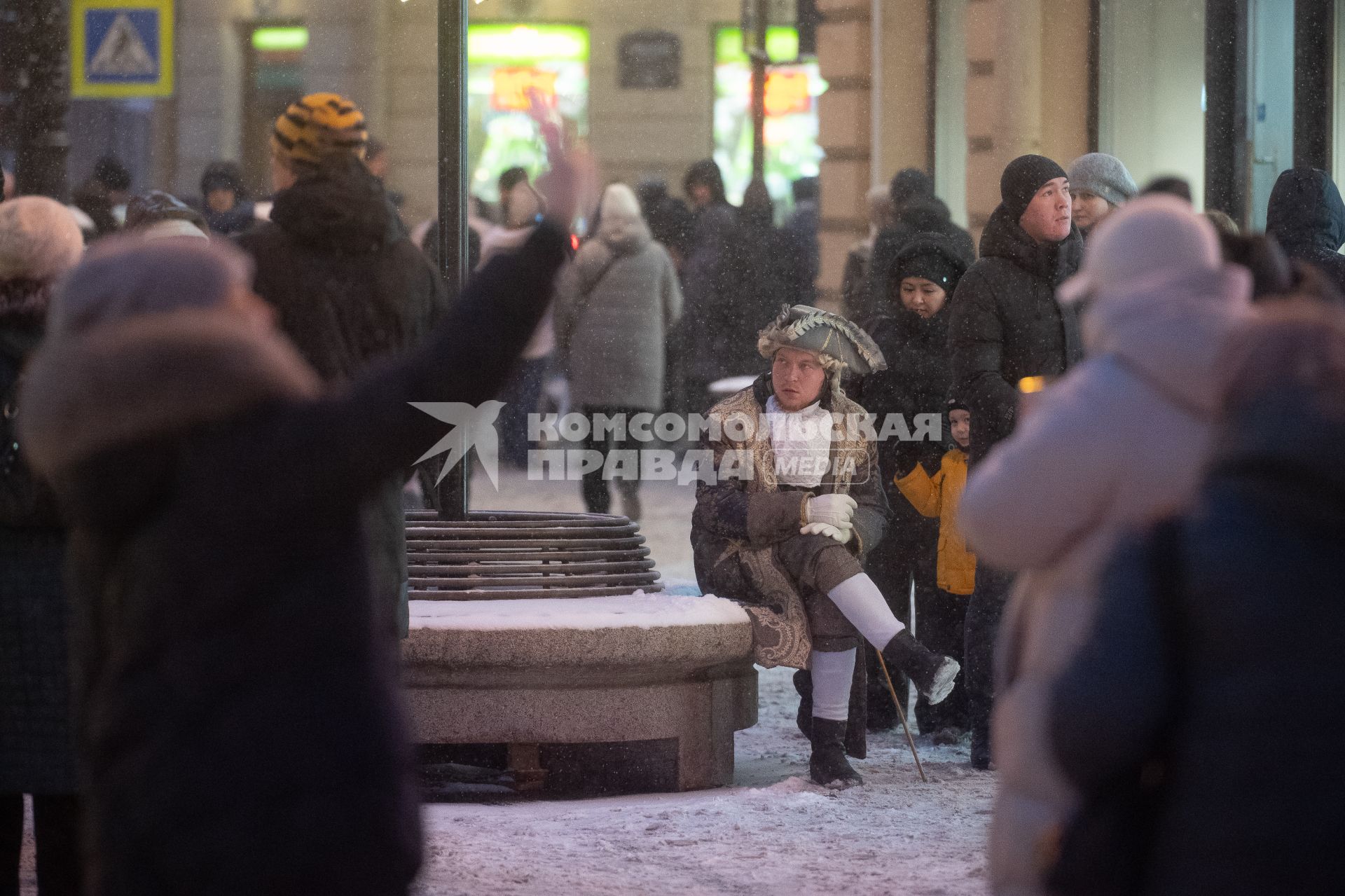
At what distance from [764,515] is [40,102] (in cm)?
486

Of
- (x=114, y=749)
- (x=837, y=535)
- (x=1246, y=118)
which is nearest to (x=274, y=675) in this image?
(x=114, y=749)

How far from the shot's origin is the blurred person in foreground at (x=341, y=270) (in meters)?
3.88

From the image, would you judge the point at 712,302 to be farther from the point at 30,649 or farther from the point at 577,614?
the point at 30,649

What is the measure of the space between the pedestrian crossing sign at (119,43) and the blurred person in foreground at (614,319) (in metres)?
2.57

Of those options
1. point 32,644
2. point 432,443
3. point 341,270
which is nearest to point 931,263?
point 341,270

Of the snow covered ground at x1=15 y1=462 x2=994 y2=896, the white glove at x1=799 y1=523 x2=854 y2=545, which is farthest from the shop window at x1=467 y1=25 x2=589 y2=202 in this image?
the snow covered ground at x1=15 y1=462 x2=994 y2=896

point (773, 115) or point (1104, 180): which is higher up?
point (773, 115)

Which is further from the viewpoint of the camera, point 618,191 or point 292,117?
point 618,191

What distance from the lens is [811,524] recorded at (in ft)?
20.0

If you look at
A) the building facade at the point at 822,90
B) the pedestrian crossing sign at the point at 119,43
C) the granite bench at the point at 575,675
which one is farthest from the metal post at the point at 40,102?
the granite bench at the point at 575,675

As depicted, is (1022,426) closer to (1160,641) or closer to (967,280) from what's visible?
(1160,641)

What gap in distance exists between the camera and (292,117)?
13.1 feet

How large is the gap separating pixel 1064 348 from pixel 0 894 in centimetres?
364

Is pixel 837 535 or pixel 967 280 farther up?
pixel 967 280
